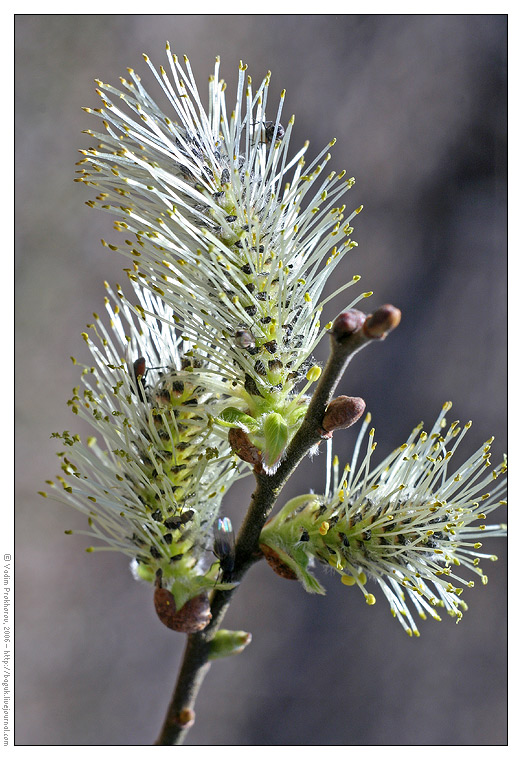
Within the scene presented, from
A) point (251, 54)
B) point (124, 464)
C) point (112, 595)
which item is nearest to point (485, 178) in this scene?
point (251, 54)

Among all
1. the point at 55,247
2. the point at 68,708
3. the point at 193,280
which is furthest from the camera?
the point at 55,247

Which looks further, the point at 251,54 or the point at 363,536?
the point at 251,54

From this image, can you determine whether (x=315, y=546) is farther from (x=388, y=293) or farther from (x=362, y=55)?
(x=362, y=55)

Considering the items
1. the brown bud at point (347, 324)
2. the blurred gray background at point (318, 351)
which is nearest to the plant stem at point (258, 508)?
the brown bud at point (347, 324)

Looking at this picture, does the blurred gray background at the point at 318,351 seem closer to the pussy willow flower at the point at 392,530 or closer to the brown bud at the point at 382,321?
the pussy willow flower at the point at 392,530

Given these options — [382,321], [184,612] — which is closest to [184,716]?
[184,612]

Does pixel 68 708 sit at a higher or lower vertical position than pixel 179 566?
lower

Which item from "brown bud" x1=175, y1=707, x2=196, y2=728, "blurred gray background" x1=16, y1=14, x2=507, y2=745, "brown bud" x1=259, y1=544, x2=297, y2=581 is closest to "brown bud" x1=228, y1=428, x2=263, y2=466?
"brown bud" x1=259, y1=544, x2=297, y2=581

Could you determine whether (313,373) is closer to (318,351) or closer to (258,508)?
(258,508)
